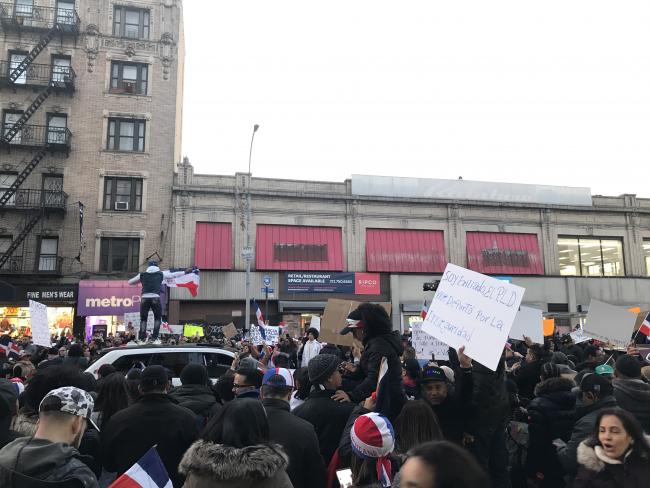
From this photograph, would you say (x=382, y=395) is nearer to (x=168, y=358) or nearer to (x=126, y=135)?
(x=168, y=358)

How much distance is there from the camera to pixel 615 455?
11.5 ft

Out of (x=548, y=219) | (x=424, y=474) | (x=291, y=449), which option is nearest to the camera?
(x=424, y=474)

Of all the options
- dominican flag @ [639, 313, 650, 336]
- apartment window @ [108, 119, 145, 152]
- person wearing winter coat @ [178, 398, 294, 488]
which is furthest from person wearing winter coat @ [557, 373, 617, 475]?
apartment window @ [108, 119, 145, 152]

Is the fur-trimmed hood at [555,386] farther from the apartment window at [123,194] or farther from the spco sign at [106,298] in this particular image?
the apartment window at [123,194]

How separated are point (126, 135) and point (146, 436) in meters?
27.9

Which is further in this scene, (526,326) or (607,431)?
(526,326)

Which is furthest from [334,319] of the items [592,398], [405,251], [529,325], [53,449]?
[405,251]

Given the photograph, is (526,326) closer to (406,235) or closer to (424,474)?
(424,474)

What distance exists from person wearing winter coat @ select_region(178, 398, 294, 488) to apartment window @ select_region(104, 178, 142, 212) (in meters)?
27.6

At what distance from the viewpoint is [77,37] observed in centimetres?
2867

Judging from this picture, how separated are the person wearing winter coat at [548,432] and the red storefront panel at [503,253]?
28143 mm

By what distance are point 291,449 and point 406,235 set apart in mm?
29445

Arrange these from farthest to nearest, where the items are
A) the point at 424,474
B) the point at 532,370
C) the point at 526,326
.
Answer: the point at 526,326 → the point at 532,370 → the point at 424,474

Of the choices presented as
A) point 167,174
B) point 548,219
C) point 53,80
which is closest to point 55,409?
point 167,174
